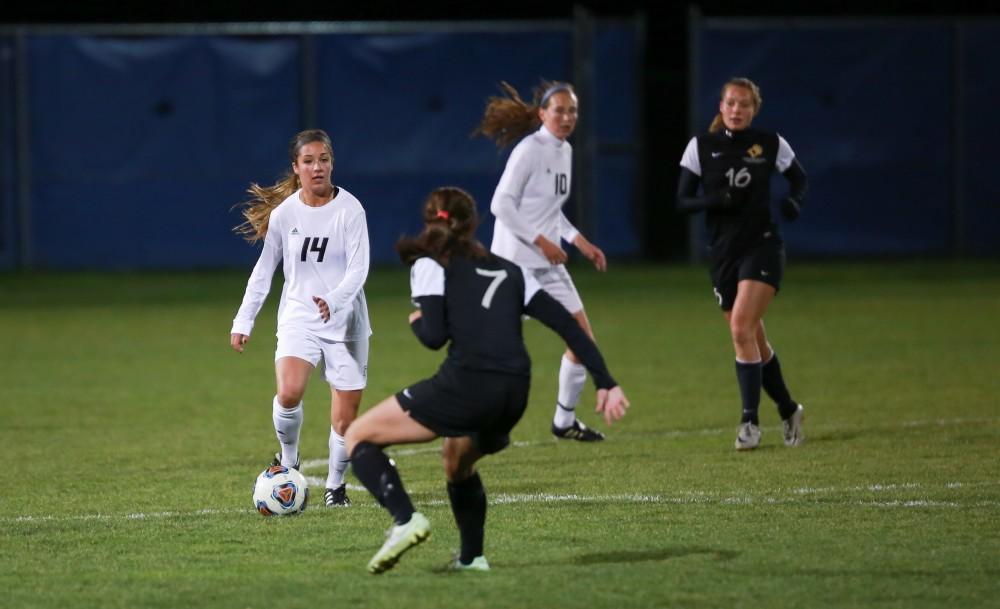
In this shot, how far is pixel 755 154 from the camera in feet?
31.9

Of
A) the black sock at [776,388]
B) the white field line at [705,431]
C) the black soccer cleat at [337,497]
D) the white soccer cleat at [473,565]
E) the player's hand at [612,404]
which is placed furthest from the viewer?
the white field line at [705,431]

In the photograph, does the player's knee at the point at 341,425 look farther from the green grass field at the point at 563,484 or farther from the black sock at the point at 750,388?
the black sock at the point at 750,388

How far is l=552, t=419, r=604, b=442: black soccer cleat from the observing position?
10.2m

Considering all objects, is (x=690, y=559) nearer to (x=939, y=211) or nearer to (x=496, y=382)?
(x=496, y=382)

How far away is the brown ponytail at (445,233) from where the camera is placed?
6035mm

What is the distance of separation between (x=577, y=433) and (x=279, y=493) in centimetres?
312

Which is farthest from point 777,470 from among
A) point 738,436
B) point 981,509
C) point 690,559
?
point 690,559

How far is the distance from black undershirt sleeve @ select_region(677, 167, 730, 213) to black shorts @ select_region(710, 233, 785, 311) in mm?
344

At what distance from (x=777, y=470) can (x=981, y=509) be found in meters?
1.48

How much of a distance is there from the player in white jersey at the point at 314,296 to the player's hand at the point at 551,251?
2.17 metres

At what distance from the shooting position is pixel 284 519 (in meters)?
7.45

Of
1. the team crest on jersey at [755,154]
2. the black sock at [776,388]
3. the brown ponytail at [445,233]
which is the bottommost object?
the black sock at [776,388]

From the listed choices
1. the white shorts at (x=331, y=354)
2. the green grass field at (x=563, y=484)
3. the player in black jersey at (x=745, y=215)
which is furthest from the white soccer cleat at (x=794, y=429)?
the white shorts at (x=331, y=354)

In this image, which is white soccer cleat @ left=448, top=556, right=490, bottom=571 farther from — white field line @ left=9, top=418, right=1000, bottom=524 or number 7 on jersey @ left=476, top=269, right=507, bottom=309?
white field line @ left=9, top=418, right=1000, bottom=524
